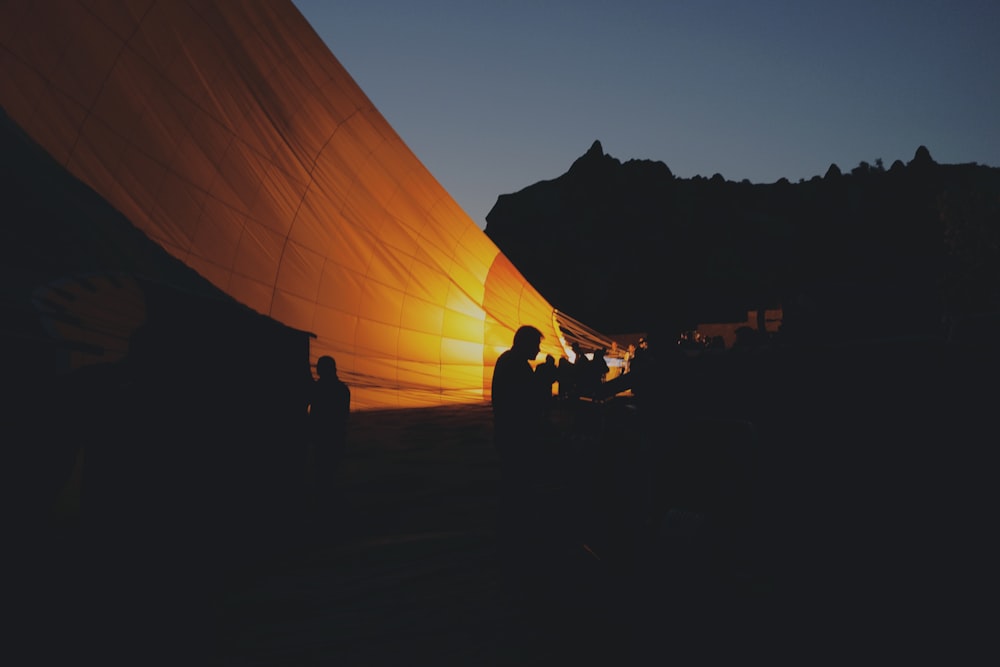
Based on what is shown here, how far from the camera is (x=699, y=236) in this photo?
89062mm

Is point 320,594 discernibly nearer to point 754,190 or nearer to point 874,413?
point 874,413

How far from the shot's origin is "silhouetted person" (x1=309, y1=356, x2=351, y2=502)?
24.6 feet

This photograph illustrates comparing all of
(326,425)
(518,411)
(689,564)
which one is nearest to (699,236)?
(326,425)

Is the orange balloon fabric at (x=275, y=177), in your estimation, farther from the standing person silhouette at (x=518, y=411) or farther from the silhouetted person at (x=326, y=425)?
the standing person silhouette at (x=518, y=411)

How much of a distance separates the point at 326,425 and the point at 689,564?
4.90 metres

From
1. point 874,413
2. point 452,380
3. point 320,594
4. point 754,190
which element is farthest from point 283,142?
point 754,190

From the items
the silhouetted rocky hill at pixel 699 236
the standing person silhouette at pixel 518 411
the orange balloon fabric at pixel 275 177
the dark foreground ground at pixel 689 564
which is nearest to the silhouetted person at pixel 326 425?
the dark foreground ground at pixel 689 564

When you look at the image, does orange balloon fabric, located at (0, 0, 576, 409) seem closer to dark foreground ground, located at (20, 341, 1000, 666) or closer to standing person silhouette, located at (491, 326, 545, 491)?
standing person silhouette, located at (491, 326, 545, 491)

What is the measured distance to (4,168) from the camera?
28.2 ft

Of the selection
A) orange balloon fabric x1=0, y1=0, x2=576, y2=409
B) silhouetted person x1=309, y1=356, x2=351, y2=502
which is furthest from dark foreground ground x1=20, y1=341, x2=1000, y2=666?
orange balloon fabric x1=0, y1=0, x2=576, y2=409

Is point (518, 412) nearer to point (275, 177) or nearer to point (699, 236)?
point (275, 177)

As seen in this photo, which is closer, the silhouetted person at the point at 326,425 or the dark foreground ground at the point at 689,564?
the dark foreground ground at the point at 689,564

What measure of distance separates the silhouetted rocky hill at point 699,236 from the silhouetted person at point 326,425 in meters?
65.9

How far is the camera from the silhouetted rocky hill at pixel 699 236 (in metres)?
80.4
